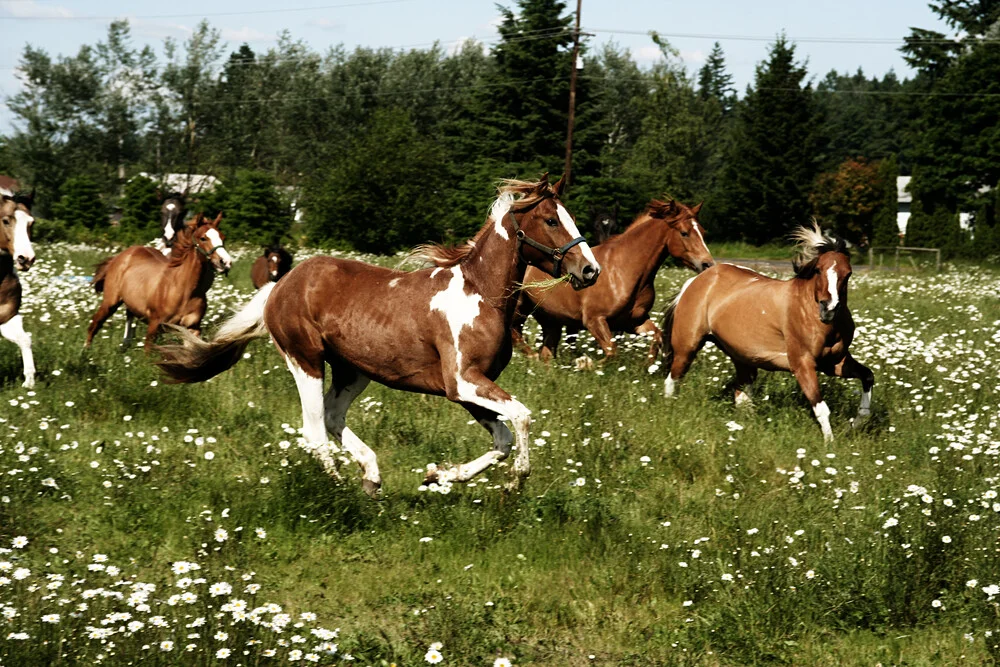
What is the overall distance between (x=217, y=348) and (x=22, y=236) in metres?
3.23

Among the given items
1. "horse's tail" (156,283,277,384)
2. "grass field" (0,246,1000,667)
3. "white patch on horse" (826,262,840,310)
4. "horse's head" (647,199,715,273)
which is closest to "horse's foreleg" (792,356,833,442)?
"grass field" (0,246,1000,667)

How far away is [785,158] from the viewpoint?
2192 inches

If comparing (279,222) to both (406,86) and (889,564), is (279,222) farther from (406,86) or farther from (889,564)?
(889,564)

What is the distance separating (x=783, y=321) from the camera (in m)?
10.0

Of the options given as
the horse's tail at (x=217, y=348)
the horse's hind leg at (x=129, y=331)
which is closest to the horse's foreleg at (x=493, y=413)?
the horse's tail at (x=217, y=348)

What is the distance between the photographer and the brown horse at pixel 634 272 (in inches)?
484

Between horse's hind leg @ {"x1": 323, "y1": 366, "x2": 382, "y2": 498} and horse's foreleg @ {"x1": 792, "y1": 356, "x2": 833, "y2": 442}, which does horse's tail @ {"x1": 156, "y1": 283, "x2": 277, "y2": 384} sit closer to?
horse's hind leg @ {"x1": 323, "y1": 366, "x2": 382, "y2": 498}

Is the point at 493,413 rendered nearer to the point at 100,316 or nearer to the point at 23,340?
the point at 23,340

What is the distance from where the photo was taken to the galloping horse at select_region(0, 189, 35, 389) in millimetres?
10133

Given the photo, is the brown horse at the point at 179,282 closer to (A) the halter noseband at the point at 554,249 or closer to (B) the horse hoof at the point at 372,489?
(B) the horse hoof at the point at 372,489

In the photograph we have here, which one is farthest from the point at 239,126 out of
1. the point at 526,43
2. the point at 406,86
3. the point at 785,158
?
the point at 785,158

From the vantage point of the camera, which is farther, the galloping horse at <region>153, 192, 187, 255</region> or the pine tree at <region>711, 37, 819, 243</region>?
the pine tree at <region>711, 37, 819, 243</region>

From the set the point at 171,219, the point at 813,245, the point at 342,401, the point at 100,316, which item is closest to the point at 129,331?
the point at 100,316

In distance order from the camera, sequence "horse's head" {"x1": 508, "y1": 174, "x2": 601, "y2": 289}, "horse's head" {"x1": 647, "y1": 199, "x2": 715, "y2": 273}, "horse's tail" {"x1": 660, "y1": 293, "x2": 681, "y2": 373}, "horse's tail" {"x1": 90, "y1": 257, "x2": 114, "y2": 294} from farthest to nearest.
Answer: "horse's tail" {"x1": 90, "y1": 257, "x2": 114, "y2": 294} < "horse's head" {"x1": 647, "y1": 199, "x2": 715, "y2": 273} < "horse's tail" {"x1": 660, "y1": 293, "x2": 681, "y2": 373} < "horse's head" {"x1": 508, "y1": 174, "x2": 601, "y2": 289}
